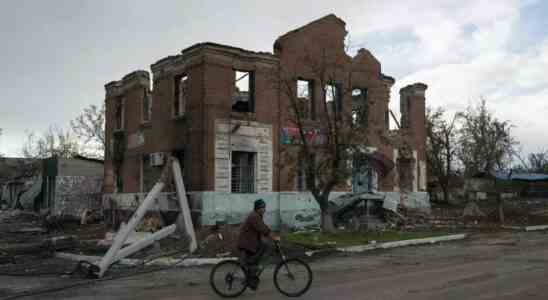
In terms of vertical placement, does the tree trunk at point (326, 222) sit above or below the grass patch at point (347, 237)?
above

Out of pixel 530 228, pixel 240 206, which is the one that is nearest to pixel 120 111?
pixel 240 206

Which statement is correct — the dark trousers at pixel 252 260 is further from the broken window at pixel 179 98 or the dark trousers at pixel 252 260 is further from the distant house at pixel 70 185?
the distant house at pixel 70 185

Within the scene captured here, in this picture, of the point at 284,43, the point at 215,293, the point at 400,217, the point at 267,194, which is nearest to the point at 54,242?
the point at 267,194

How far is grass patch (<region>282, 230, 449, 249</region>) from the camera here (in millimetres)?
17227

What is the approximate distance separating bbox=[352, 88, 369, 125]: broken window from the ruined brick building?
0.23ft

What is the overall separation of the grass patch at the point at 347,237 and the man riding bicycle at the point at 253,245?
7.09m

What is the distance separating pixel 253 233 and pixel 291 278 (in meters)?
1.02

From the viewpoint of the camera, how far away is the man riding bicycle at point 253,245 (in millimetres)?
9477

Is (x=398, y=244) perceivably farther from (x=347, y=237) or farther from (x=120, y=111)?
(x=120, y=111)

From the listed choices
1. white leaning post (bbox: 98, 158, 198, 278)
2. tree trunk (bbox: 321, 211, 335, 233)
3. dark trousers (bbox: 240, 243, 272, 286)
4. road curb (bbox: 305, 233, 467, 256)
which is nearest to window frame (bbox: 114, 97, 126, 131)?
white leaning post (bbox: 98, 158, 198, 278)

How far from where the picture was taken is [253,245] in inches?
380

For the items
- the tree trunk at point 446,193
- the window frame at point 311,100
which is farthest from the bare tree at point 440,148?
the window frame at point 311,100

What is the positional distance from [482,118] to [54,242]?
38.7 meters

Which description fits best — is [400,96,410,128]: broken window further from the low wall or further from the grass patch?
the grass patch
